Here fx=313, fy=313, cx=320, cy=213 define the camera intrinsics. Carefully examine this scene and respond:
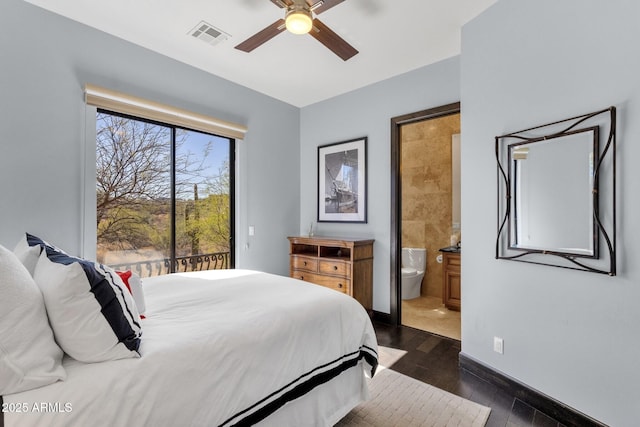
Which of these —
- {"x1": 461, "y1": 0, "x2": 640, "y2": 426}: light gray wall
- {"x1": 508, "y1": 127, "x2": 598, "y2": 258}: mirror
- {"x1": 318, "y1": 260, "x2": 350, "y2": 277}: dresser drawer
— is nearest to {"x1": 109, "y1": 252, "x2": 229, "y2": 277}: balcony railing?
{"x1": 318, "y1": 260, "x2": 350, "y2": 277}: dresser drawer

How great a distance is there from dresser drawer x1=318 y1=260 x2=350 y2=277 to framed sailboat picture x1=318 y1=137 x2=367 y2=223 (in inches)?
24.6

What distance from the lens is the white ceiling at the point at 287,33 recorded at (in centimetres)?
234

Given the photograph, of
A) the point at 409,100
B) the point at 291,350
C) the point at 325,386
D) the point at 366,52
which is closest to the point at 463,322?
the point at 325,386

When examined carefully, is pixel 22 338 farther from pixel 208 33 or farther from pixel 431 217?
pixel 431 217

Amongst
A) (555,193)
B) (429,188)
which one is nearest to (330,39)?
(555,193)

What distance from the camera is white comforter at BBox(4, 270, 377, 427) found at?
3.10ft

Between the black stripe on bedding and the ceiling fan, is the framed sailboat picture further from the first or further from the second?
the black stripe on bedding

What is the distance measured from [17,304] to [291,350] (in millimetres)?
1002

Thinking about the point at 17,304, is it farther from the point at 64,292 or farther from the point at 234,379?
the point at 234,379

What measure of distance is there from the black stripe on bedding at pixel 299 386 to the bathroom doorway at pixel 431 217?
2.30 meters

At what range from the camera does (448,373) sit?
2.44 metres

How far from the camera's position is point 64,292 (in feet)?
3.38

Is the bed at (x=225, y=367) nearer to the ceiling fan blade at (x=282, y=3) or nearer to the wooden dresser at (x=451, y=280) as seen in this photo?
the ceiling fan blade at (x=282, y=3)

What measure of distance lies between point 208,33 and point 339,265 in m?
2.55
